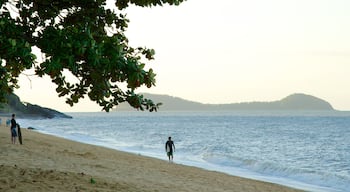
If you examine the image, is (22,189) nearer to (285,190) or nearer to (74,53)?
(74,53)

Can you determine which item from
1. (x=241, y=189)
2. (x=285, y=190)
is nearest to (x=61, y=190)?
(x=241, y=189)

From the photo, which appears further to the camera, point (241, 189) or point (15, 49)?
point (241, 189)

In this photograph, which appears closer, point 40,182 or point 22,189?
point 22,189

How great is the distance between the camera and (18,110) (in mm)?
175000

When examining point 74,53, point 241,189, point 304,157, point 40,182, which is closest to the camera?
point 74,53

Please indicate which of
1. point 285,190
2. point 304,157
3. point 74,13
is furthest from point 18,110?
point 74,13

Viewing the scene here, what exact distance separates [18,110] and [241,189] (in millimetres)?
168234

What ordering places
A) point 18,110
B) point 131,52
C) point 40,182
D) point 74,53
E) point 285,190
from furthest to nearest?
point 18,110 → point 285,190 → point 40,182 → point 131,52 → point 74,53

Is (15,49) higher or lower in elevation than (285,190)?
higher

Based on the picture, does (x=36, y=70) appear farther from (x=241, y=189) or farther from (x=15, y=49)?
(x=241, y=189)

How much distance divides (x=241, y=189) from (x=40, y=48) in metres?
14.6

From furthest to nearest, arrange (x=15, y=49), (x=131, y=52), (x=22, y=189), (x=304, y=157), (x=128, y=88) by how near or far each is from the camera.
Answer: (x=304, y=157), (x=22, y=189), (x=131, y=52), (x=128, y=88), (x=15, y=49)

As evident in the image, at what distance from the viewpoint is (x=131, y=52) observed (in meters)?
7.36

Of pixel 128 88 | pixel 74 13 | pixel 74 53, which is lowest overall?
pixel 128 88
